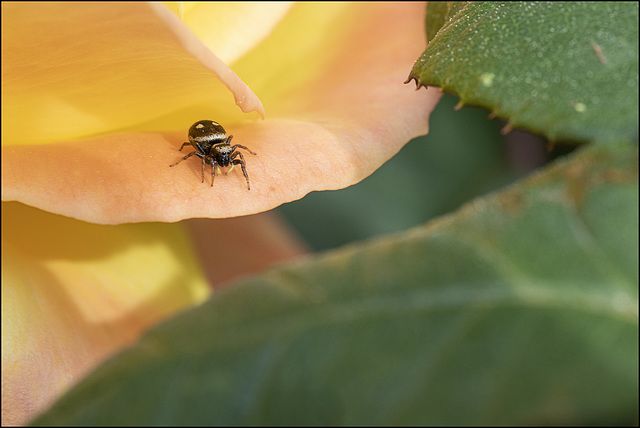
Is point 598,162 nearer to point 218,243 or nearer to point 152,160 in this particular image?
point 152,160

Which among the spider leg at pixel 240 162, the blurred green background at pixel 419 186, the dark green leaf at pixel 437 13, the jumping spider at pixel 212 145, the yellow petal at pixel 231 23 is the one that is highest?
the dark green leaf at pixel 437 13

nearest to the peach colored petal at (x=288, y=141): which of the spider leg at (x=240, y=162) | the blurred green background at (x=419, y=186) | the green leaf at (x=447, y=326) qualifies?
the spider leg at (x=240, y=162)

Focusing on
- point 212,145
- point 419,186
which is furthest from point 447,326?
point 419,186

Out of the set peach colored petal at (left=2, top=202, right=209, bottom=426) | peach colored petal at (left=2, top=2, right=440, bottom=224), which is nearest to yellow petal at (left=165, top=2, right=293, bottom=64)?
peach colored petal at (left=2, top=2, right=440, bottom=224)

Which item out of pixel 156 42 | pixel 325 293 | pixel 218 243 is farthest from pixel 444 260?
pixel 218 243

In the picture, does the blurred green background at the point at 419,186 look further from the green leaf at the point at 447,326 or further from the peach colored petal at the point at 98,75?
the green leaf at the point at 447,326

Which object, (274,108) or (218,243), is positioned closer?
(274,108)

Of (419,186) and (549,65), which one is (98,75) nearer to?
(549,65)

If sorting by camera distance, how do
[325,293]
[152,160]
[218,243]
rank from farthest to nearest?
[218,243], [152,160], [325,293]
